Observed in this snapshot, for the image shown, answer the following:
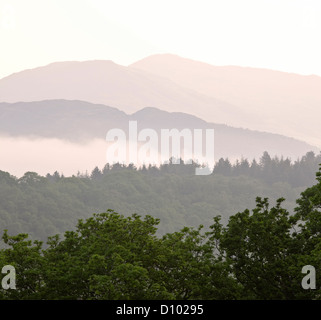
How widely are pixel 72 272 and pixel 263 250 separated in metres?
11.6

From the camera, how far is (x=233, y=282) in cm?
3819

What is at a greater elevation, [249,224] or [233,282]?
[249,224]
